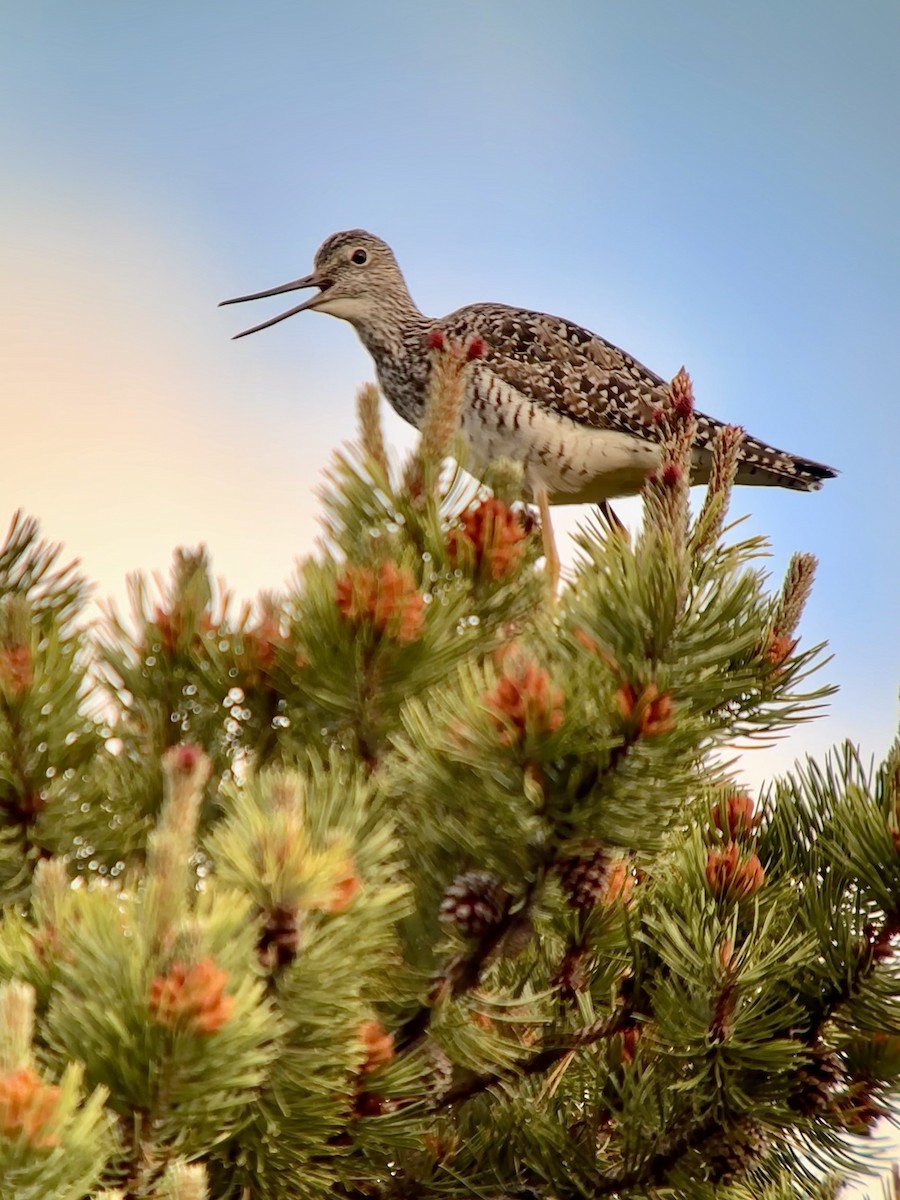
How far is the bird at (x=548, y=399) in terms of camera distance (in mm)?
6543

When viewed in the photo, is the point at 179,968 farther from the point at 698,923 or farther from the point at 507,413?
the point at 507,413

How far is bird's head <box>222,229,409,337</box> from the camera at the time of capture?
7.84 meters

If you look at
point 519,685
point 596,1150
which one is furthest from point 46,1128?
point 596,1150

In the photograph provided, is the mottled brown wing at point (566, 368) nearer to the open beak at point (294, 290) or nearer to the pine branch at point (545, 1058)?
the open beak at point (294, 290)

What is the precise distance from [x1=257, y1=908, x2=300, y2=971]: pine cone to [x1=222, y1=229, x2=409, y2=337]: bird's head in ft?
19.4

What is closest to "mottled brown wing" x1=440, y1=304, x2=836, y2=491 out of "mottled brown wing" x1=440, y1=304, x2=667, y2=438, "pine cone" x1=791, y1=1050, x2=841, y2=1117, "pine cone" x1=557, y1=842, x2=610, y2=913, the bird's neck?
"mottled brown wing" x1=440, y1=304, x2=667, y2=438

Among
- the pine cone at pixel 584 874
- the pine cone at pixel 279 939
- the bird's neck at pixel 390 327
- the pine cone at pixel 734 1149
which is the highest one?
the bird's neck at pixel 390 327

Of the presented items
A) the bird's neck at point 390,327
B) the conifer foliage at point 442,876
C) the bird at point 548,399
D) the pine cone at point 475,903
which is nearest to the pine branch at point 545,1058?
the conifer foliage at point 442,876

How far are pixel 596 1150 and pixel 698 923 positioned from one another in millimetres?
617

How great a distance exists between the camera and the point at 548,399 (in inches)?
265

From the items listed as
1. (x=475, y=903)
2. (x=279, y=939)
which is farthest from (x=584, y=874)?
(x=279, y=939)

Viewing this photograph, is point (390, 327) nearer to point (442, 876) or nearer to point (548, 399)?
point (548, 399)

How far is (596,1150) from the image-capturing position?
3.01 m

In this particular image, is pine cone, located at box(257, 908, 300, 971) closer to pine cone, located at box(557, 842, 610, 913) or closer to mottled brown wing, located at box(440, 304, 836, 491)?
pine cone, located at box(557, 842, 610, 913)
